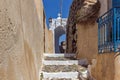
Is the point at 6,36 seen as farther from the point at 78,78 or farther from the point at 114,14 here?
the point at 78,78

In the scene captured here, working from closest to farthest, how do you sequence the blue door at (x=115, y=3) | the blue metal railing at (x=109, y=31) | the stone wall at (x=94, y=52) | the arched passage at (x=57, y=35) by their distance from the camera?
1. the blue metal railing at (x=109, y=31)
2. the stone wall at (x=94, y=52)
3. the blue door at (x=115, y=3)
4. the arched passage at (x=57, y=35)

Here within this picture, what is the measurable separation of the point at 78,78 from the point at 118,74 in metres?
1.78

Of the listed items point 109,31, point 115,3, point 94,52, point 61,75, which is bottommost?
point 61,75

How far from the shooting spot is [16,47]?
2074mm

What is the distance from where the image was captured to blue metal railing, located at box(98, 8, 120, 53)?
4.26 m

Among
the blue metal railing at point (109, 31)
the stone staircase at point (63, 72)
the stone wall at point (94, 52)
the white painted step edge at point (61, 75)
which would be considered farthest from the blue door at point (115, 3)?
the white painted step edge at point (61, 75)

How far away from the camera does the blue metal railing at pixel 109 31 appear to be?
4259 millimetres

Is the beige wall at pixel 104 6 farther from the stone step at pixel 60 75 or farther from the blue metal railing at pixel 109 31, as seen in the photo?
the stone step at pixel 60 75

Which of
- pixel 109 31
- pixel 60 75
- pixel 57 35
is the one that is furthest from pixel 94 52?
pixel 57 35

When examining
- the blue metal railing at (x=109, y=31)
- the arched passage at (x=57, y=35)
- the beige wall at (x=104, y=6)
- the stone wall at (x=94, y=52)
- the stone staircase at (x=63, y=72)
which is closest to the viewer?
the blue metal railing at (x=109, y=31)

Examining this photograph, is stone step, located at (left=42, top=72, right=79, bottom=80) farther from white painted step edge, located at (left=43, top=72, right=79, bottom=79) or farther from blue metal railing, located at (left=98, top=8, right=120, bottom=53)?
blue metal railing, located at (left=98, top=8, right=120, bottom=53)

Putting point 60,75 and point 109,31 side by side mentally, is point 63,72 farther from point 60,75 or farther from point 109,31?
point 109,31

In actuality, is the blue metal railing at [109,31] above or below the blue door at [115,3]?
below

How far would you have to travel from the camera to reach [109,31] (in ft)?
16.3
